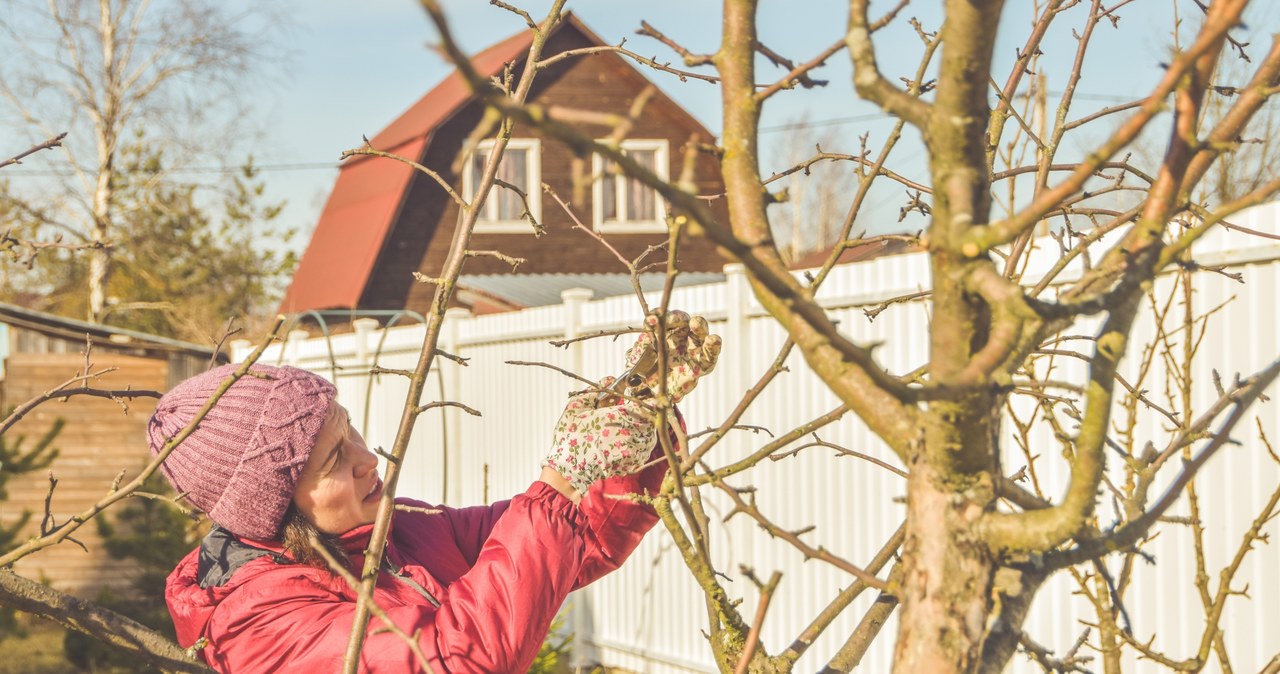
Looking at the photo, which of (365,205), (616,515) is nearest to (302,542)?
(616,515)

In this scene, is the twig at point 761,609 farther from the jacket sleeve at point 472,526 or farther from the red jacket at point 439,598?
the jacket sleeve at point 472,526

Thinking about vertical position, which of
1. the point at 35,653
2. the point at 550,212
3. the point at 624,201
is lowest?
the point at 35,653

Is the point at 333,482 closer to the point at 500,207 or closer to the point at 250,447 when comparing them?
the point at 250,447

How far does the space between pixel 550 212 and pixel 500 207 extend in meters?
0.75

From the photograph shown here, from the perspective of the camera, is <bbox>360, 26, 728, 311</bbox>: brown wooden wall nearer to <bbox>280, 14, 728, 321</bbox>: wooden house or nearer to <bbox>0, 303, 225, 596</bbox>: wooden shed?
<bbox>280, 14, 728, 321</bbox>: wooden house

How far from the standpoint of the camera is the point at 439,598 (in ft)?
5.92

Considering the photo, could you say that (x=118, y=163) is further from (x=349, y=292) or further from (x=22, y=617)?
(x=22, y=617)

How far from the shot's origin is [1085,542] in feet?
3.10

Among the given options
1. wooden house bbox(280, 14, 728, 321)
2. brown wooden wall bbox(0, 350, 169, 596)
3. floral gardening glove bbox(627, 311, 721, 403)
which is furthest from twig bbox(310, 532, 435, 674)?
wooden house bbox(280, 14, 728, 321)

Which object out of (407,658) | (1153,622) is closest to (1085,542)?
(407,658)

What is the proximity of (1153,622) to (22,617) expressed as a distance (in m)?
7.52

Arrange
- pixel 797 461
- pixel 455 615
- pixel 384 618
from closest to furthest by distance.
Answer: pixel 384 618, pixel 455 615, pixel 797 461

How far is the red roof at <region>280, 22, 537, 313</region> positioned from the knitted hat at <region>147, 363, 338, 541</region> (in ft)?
48.1

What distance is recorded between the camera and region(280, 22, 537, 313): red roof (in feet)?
56.3
